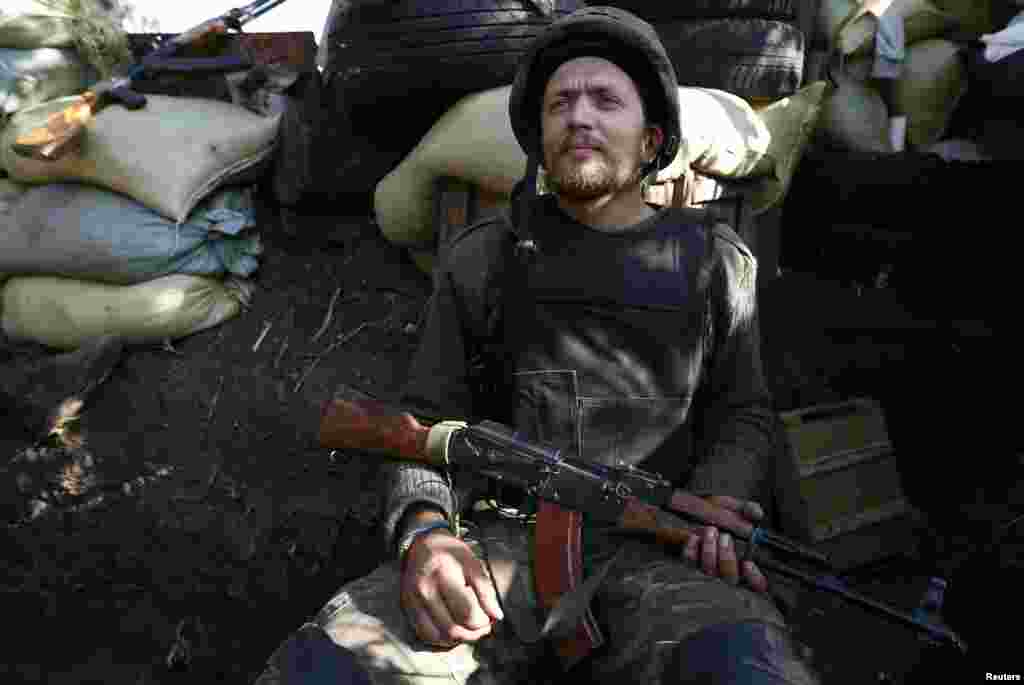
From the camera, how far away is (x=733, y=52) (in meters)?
2.93

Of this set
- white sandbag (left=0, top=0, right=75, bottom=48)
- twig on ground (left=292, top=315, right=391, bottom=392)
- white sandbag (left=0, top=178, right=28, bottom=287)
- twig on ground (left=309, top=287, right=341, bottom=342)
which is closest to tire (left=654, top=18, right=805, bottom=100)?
twig on ground (left=292, top=315, right=391, bottom=392)

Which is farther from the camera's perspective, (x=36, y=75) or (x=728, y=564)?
(x=36, y=75)

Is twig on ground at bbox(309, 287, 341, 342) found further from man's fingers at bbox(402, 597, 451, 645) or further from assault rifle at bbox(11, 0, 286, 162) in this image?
man's fingers at bbox(402, 597, 451, 645)

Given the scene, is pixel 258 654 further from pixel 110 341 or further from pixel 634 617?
pixel 634 617

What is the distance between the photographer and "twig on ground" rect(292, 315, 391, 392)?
3221mm

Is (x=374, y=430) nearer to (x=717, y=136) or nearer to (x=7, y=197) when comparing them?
(x=717, y=136)

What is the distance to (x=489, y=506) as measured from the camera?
201cm

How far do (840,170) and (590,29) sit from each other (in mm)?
1570

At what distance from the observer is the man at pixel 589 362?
1731mm

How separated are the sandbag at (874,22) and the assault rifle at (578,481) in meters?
2.36

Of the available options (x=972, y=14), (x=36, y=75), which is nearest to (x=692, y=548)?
(x=972, y=14)

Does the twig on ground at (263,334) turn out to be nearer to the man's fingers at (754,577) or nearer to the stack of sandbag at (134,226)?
the stack of sandbag at (134,226)

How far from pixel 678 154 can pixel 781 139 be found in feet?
1.91

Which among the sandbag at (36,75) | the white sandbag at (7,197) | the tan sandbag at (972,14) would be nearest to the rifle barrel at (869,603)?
the tan sandbag at (972,14)
